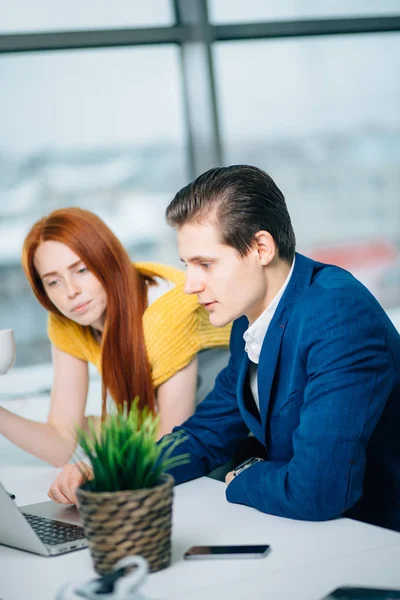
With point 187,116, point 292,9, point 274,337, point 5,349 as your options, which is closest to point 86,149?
point 187,116

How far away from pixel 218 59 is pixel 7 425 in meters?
2.40

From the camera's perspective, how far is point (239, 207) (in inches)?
66.6

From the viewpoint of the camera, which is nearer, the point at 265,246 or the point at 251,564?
the point at 251,564

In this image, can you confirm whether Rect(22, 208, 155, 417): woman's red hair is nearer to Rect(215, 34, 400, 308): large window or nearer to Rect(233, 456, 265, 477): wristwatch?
A: Rect(233, 456, 265, 477): wristwatch

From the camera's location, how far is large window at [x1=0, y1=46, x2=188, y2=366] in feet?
12.6

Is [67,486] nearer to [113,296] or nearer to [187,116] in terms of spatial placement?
[113,296]

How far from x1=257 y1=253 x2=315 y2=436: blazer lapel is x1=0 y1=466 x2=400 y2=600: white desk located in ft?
0.85

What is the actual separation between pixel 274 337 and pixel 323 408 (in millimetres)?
238

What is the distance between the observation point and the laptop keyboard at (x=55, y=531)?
1404 mm

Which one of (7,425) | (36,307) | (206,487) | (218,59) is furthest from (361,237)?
(206,487)

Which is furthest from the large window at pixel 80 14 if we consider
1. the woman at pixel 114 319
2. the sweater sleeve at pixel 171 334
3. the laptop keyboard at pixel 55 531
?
the laptop keyboard at pixel 55 531

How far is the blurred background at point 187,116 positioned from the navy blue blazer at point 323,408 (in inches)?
89.8

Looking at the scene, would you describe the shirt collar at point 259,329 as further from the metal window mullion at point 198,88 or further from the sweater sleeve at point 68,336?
the metal window mullion at point 198,88

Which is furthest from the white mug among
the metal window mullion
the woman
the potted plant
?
the metal window mullion
